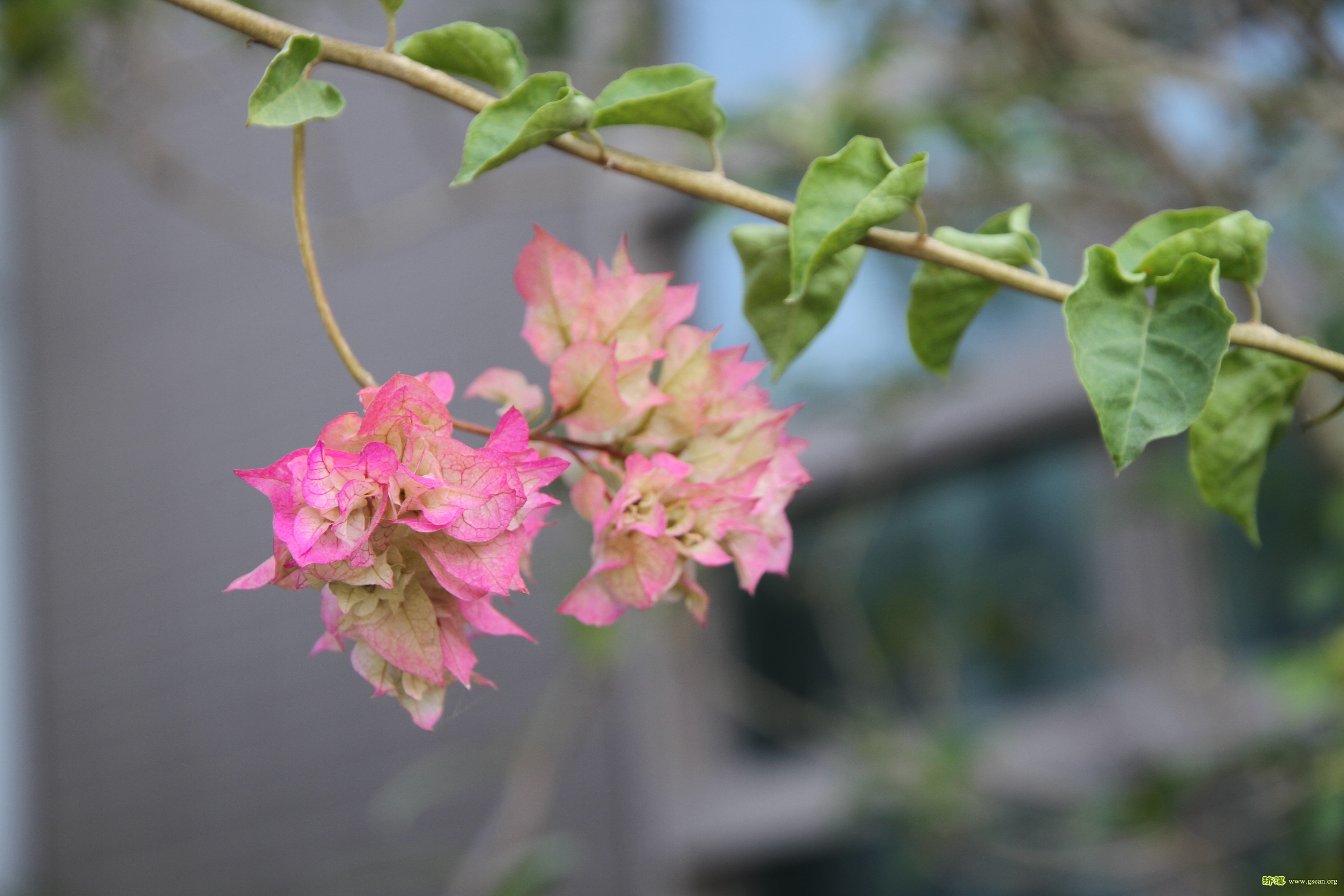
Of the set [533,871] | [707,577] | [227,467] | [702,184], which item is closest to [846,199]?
[702,184]

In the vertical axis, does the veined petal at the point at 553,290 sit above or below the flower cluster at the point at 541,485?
above

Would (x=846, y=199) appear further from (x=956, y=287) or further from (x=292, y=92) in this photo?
(x=292, y=92)

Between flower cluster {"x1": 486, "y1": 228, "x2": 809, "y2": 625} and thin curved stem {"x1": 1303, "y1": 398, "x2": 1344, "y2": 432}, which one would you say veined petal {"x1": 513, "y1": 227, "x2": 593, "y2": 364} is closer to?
flower cluster {"x1": 486, "y1": 228, "x2": 809, "y2": 625}

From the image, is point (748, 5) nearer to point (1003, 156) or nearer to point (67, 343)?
point (1003, 156)

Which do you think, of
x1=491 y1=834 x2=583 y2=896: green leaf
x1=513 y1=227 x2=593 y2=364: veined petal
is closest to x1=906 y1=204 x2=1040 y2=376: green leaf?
x1=513 y1=227 x2=593 y2=364: veined petal

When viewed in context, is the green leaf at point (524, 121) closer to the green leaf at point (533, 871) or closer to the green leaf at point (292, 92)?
the green leaf at point (292, 92)

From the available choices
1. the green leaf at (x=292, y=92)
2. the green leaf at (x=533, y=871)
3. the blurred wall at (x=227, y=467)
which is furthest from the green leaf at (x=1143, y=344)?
the blurred wall at (x=227, y=467)
